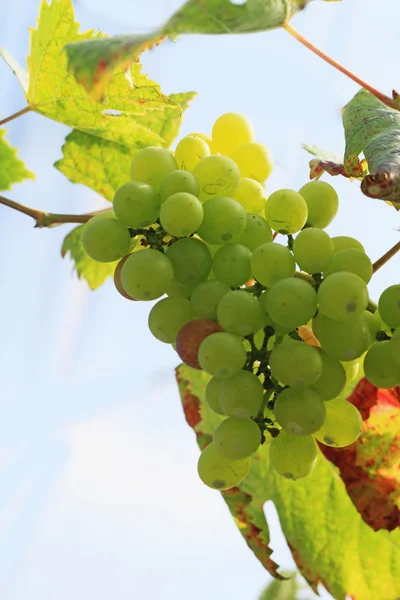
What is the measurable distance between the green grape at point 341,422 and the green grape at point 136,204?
10.0 inches

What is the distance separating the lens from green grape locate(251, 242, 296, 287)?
54cm

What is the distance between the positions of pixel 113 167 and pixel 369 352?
0.54 m

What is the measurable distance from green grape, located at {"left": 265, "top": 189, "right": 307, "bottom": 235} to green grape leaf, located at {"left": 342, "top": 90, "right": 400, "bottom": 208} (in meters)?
0.07

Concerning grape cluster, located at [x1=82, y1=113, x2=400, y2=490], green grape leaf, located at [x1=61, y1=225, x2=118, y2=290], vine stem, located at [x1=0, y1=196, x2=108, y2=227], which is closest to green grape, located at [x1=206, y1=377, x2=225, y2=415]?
grape cluster, located at [x1=82, y1=113, x2=400, y2=490]

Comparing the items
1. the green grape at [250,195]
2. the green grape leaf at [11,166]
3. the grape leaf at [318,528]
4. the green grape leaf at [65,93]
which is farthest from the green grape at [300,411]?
the green grape leaf at [11,166]

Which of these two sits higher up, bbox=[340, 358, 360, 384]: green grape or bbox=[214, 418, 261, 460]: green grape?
bbox=[340, 358, 360, 384]: green grape

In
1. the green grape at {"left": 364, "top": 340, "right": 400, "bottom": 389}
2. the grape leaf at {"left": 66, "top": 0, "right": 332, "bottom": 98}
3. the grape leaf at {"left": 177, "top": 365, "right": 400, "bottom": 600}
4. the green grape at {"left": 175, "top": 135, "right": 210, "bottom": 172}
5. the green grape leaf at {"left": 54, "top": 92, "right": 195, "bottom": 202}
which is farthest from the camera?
the green grape leaf at {"left": 54, "top": 92, "right": 195, "bottom": 202}

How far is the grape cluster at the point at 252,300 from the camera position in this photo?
1.70 feet

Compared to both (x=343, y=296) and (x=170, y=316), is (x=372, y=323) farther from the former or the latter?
(x=170, y=316)

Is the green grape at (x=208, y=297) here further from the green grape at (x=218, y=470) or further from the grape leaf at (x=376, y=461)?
the grape leaf at (x=376, y=461)

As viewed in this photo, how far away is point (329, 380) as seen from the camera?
0.55 m

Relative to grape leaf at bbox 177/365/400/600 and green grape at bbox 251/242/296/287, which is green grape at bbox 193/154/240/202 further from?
grape leaf at bbox 177/365/400/600

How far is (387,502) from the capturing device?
74cm

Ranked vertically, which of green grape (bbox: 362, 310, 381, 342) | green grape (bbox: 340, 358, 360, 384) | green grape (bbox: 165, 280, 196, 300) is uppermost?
green grape (bbox: 362, 310, 381, 342)
